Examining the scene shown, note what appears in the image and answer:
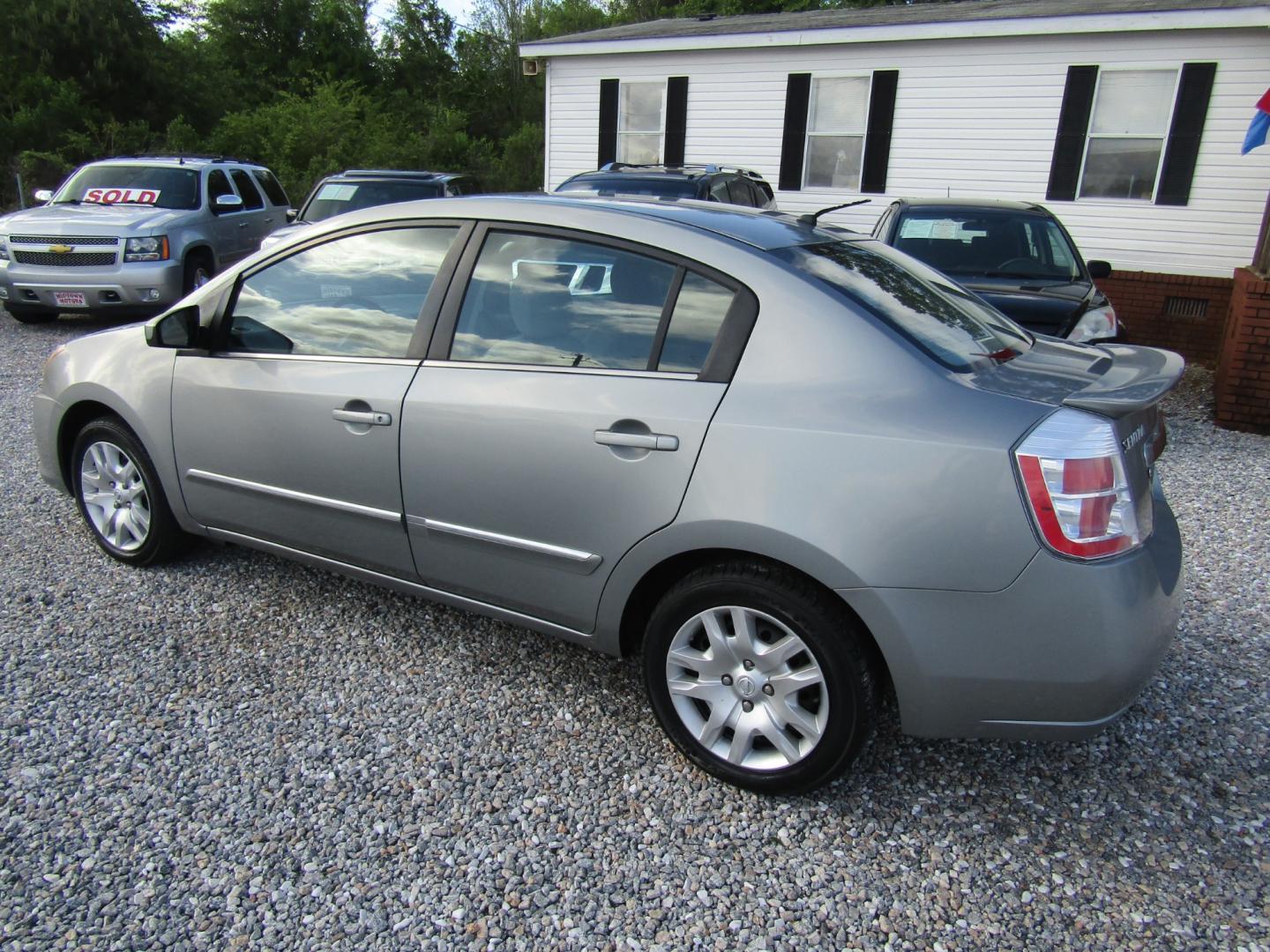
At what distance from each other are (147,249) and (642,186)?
17.7ft

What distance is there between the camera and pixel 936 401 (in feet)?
7.51

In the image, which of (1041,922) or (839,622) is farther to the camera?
(839,622)

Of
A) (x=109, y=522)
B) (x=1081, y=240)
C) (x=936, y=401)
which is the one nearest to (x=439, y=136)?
(x=1081, y=240)

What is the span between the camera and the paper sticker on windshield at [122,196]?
1047 cm

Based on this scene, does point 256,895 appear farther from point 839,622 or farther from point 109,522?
point 109,522

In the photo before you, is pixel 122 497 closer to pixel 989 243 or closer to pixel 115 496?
pixel 115 496

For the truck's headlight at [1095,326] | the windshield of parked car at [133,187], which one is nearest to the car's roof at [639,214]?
the truck's headlight at [1095,326]

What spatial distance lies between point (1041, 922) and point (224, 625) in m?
2.99

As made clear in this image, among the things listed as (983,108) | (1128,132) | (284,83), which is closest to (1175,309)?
(1128,132)

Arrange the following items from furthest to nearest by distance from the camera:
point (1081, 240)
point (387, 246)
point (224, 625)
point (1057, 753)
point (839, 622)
Result: point (1081, 240)
point (224, 625)
point (387, 246)
point (1057, 753)
point (839, 622)

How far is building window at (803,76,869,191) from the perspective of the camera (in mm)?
12102

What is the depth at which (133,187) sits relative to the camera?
1060 cm

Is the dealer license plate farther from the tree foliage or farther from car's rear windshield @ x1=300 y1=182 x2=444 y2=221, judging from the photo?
the tree foliage

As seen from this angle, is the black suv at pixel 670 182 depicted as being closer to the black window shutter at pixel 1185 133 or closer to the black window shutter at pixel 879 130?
the black window shutter at pixel 879 130
